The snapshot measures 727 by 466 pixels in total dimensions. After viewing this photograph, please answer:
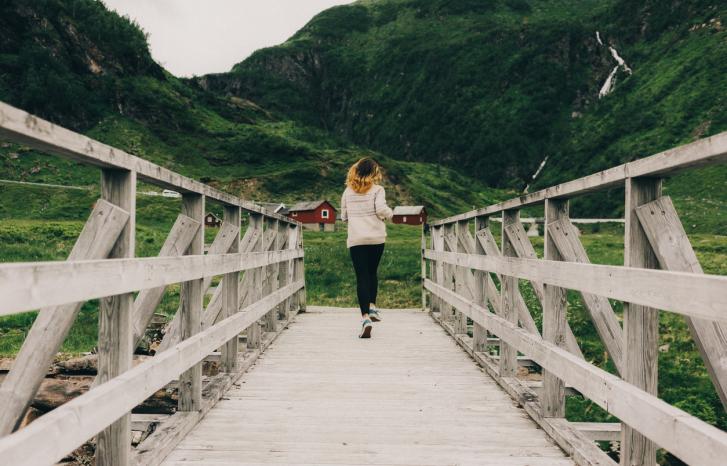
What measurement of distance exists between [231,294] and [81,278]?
3.12m

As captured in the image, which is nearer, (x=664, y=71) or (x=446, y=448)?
(x=446, y=448)

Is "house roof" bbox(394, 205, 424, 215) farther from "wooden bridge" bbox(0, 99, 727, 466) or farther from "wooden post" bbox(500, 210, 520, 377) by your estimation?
"wooden post" bbox(500, 210, 520, 377)

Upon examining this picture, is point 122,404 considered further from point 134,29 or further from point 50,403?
point 134,29

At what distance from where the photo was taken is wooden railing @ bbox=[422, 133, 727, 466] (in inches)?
91.4

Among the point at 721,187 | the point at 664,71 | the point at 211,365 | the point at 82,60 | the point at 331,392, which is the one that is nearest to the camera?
the point at 331,392

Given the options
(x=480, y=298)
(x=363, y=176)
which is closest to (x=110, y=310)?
(x=480, y=298)

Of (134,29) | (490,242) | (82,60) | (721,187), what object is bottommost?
(490,242)

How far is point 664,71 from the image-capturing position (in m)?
118

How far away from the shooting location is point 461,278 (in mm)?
8141

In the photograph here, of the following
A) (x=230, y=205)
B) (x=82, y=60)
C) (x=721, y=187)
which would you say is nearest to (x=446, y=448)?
(x=230, y=205)

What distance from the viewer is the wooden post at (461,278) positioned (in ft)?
25.1

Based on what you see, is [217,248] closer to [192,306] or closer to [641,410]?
[192,306]

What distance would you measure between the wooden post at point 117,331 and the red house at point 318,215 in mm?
69564

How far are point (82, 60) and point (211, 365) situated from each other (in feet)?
318
